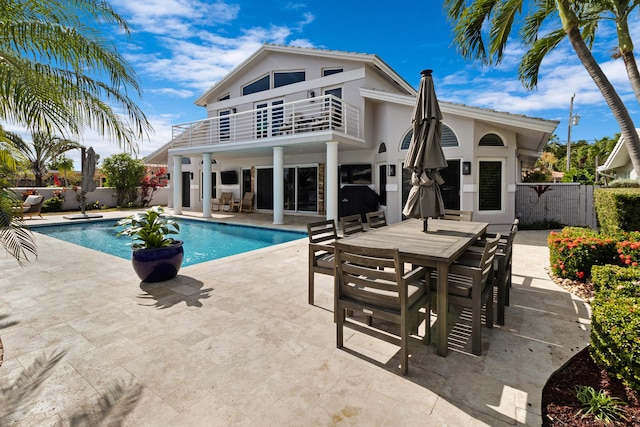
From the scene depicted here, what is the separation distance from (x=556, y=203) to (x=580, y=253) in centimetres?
786

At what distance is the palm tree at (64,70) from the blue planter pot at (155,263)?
1848 millimetres

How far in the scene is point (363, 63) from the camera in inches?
496

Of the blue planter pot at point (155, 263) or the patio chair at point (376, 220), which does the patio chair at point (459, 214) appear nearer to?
the patio chair at point (376, 220)

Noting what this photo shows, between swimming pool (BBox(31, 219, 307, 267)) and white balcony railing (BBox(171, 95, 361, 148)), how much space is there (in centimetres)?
396

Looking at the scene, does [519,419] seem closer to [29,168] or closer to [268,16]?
[29,168]

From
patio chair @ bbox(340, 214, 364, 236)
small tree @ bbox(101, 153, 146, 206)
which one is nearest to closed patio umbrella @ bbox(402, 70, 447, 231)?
patio chair @ bbox(340, 214, 364, 236)

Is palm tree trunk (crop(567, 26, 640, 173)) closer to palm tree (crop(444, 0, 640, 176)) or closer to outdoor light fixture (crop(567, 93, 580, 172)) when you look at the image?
palm tree (crop(444, 0, 640, 176))

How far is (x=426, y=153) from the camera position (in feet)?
14.2

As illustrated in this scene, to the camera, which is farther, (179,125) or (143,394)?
(179,125)

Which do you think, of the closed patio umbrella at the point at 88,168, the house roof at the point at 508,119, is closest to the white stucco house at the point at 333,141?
the house roof at the point at 508,119

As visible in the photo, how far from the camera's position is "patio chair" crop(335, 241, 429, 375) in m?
2.66

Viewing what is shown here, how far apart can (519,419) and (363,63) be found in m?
12.9

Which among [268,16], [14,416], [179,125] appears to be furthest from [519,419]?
[179,125]

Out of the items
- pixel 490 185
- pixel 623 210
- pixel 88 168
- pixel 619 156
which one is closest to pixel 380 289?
pixel 623 210
